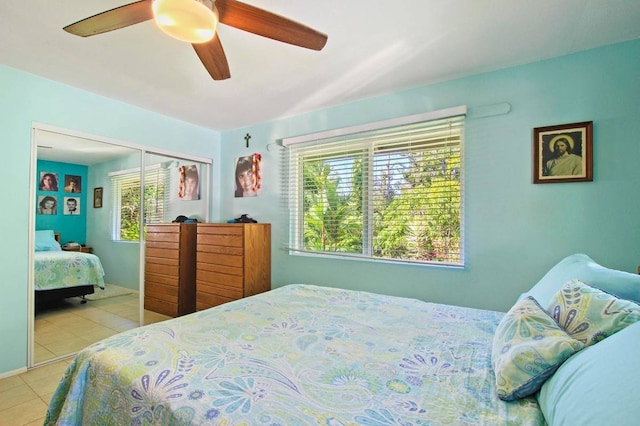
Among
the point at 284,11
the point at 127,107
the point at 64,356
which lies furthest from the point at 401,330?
the point at 127,107

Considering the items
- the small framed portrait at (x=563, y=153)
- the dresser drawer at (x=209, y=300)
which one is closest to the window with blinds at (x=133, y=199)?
the dresser drawer at (x=209, y=300)

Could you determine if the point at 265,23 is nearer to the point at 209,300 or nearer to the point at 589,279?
the point at 589,279

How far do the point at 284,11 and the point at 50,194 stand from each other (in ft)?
8.19

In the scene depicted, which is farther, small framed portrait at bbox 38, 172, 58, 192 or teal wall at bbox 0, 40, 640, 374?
small framed portrait at bbox 38, 172, 58, 192

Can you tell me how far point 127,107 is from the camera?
3.04m

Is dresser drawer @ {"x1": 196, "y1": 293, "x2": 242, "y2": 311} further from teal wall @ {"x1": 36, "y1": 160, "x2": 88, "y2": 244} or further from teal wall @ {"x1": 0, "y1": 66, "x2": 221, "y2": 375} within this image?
teal wall @ {"x1": 0, "y1": 66, "x2": 221, "y2": 375}

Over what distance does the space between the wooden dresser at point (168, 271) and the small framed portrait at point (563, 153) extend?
3.54 m

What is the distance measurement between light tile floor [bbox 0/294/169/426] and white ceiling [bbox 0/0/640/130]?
2088 millimetres

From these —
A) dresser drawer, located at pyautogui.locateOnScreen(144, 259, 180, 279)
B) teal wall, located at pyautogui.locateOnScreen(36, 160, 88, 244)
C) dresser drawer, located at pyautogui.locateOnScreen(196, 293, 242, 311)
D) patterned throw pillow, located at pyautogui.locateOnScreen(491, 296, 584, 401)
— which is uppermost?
teal wall, located at pyautogui.locateOnScreen(36, 160, 88, 244)

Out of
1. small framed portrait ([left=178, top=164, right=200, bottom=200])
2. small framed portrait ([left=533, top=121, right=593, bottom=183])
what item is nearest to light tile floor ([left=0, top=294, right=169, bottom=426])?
small framed portrait ([left=178, top=164, right=200, bottom=200])

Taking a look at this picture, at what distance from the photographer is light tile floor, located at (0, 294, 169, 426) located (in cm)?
188

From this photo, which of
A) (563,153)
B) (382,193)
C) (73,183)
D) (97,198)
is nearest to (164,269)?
(97,198)

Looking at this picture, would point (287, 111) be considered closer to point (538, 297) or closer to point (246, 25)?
point (246, 25)

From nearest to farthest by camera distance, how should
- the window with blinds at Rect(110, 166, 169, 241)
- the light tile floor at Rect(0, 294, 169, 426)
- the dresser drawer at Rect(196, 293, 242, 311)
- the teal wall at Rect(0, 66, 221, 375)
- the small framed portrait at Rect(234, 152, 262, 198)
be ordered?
1. the light tile floor at Rect(0, 294, 169, 426)
2. the teal wall at Rect(0, 66, 221, 375)
3. the window with blinds at Rect(110, 166, 169, 241)
4. the dresser drawer at Rect(196, 293, 242, 311)
5. the small framed portrait at Rect(234, 152, 262, 198)
